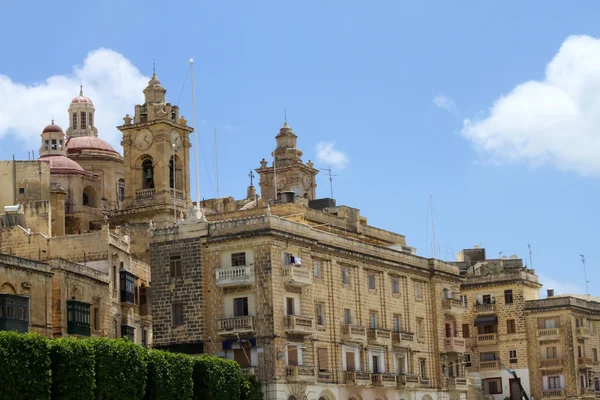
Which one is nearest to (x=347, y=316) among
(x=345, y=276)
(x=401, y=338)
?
(x=345, y=276)

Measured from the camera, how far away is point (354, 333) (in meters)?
70.3

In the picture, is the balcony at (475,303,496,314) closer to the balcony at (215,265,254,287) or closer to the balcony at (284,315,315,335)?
the balcony at (284,315,315,335)

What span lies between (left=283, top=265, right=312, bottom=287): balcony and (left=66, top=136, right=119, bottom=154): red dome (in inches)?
1666

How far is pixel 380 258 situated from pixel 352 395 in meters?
8.93

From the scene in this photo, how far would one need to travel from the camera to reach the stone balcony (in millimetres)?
74625

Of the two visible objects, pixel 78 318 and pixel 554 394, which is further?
pixel 554 394

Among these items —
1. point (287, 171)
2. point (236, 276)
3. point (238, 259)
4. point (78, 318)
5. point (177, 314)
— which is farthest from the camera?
point (287, 171)

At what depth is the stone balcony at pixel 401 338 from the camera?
74625 mm

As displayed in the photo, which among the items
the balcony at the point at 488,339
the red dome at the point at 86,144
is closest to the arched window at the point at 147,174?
the red dome at the point at 86,144

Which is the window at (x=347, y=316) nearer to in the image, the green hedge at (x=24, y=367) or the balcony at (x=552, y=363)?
the green hedge at (x=24, y=367)

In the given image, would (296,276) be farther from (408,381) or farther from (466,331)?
(466,331)

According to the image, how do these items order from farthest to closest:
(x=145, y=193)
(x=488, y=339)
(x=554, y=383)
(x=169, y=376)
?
(x=488, y=339) < (x=554, y=383) < (x=145, y=193) < (x=169, y=376)

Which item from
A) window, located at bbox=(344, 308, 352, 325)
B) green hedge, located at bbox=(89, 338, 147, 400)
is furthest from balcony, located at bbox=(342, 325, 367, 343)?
green hedge, located at bbox=(89, 338, 147, 400)

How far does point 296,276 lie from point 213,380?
864 centimetres
